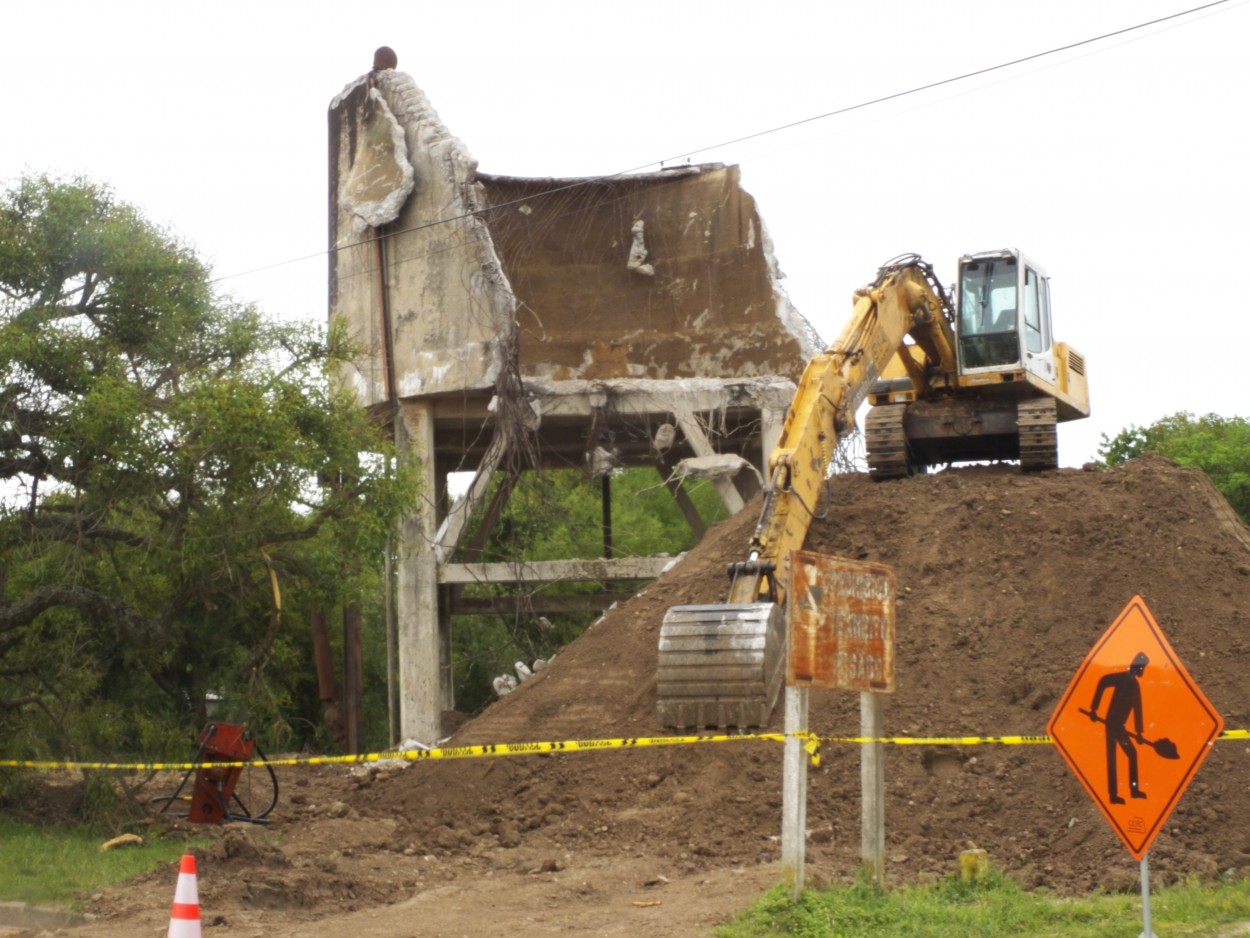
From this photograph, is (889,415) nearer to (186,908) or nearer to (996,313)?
(996,313)

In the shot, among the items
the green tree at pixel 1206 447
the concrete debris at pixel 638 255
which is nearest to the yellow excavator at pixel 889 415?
the concrete debris at pixel 638 255

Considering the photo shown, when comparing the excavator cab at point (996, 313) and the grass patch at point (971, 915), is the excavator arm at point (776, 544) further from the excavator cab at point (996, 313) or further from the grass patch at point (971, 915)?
the grass patch at point (971, 915)

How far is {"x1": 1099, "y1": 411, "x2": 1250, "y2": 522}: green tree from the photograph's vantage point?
34.9m

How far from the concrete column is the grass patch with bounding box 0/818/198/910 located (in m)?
9.89

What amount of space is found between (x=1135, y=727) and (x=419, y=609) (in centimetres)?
1642

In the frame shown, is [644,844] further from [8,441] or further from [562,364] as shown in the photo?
[562,364]

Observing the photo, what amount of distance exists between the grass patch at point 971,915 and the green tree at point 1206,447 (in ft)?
81.5

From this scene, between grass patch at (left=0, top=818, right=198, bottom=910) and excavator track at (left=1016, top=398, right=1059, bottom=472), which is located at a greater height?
excavator track at (left=1016, top=398, right=1059, bottom=472)

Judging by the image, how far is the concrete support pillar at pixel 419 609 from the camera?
23312mm

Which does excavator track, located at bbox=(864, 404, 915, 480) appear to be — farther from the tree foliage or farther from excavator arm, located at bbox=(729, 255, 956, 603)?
the tree foliage

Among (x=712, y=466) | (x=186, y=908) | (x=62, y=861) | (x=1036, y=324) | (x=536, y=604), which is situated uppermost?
(x=1036, y=324)

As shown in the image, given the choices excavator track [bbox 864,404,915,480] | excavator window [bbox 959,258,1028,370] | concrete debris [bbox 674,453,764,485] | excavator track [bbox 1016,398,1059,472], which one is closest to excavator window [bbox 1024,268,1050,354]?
excavator window [bbox 959,258,1028,370]

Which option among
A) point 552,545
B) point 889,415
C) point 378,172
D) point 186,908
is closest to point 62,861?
point 186,908

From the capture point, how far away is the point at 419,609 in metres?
23.5
